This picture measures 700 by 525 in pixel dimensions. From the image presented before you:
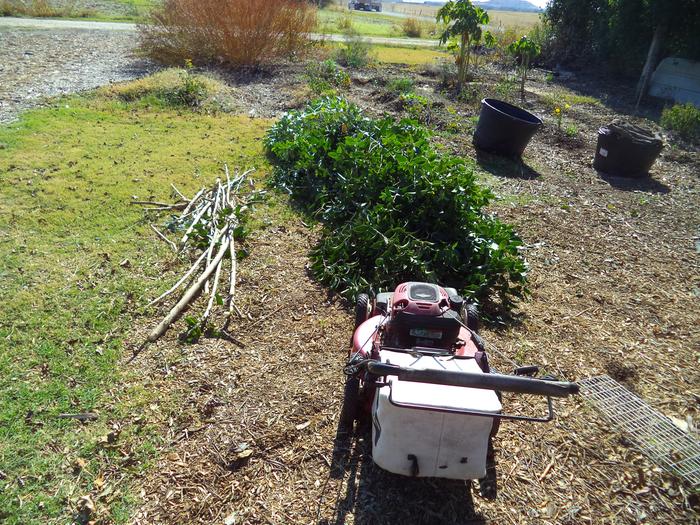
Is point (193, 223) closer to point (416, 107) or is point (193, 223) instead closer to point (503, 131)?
point (503, 131)

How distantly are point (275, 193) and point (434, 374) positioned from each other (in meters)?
4.88

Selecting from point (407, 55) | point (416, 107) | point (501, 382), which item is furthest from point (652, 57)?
point (501, 382)

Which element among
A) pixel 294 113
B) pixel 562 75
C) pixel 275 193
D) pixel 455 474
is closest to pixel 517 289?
pixel 455 474

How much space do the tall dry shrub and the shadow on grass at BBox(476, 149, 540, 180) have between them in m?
8.35

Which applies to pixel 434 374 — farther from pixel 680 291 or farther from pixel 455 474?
pixel 680 291

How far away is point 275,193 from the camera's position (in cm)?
641

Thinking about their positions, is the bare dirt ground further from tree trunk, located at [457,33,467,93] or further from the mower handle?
tree trunk, located at [457,33,467,93]

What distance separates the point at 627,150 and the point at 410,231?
507 centimetres

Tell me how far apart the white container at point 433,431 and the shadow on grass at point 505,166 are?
5.83 m

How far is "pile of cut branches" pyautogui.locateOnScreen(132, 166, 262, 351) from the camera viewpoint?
4.00 metres

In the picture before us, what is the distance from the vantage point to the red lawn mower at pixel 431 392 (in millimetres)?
1949

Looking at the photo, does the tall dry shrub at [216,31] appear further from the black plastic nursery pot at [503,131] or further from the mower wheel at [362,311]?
the mower wheel at [362,311]

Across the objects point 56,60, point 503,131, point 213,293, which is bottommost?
point 213,293

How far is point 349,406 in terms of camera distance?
2.87 meters
